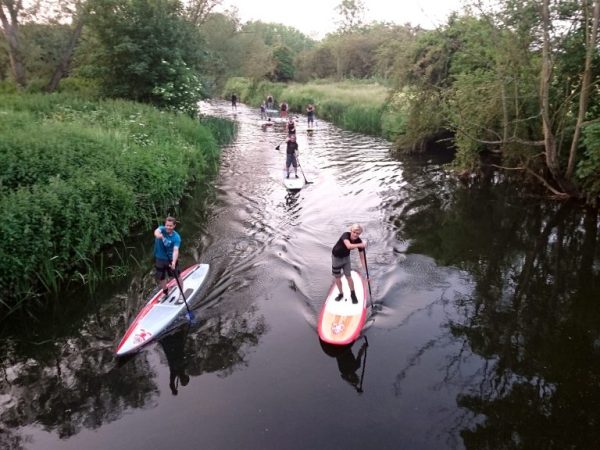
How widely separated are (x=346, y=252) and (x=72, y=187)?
6315 mm

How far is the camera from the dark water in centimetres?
620

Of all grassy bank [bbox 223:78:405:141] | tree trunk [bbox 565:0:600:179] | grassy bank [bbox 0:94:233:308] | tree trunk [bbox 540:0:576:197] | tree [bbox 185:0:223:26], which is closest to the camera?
grassy bank [bbox 0:94:233:308]

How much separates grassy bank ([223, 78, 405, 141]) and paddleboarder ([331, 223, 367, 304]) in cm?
1529

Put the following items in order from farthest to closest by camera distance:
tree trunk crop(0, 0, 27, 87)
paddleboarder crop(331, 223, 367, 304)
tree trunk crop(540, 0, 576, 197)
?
1. tree trunk crop(0, 0, 27, 87)
2. tree trunk crop(540, 0, 576, 197)
3. paddleboarder crop(331, 223, 367, 304)

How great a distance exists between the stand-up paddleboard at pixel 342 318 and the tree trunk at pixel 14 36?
847 inches

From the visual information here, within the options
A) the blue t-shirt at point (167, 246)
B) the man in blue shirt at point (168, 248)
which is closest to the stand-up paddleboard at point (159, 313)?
the man in blue shirt at point (168, 248)

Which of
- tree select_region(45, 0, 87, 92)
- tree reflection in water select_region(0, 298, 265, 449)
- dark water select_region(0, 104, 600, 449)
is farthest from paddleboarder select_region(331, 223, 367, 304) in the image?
tree select_region(45, 0, 87, 92)

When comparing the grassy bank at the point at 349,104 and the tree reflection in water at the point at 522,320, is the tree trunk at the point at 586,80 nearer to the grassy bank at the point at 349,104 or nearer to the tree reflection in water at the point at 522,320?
the tree reflection in water at the point at 522,320

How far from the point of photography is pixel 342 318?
27.7 feet

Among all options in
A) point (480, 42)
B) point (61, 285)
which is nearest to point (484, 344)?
point (61, 285)

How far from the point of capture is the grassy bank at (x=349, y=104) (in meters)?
26.2

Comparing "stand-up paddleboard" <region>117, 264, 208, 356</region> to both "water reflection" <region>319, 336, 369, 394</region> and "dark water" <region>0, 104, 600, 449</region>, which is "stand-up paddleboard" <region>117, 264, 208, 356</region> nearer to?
"dark water" <region>0, 104, 600, 449</region>

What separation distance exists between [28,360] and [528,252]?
11.6 m

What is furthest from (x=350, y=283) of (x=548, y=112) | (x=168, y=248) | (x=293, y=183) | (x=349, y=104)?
(x=349, y=104)
